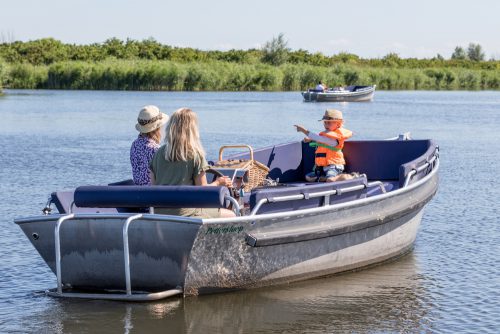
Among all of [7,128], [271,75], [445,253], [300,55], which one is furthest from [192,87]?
[445,253]

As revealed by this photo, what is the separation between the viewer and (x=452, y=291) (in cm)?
912

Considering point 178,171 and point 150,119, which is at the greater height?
point 150,119

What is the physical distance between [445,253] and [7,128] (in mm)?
20609

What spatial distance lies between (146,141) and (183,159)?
2.38 ft

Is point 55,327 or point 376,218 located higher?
point 376,218

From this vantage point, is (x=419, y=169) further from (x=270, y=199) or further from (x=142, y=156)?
(x=142, y=156)

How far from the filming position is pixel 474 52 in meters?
110

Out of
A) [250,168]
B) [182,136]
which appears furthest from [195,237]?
[250,168]

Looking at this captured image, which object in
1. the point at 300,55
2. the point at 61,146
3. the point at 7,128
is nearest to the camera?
the point at 61,146

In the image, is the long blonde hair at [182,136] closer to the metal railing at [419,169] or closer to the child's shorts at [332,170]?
the metal railing at [419,169]

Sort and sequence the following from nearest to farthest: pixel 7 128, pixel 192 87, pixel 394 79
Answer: pixel 7 128 < pixel 192 87 < pixel 394 79

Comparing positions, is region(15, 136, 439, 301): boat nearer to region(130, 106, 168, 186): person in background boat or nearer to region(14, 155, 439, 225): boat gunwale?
region(14, 155, 439, 225): boat gunwale

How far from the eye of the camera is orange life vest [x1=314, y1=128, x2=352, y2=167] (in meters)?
10.8

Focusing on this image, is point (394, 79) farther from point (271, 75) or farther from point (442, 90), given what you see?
point (271, 75)
